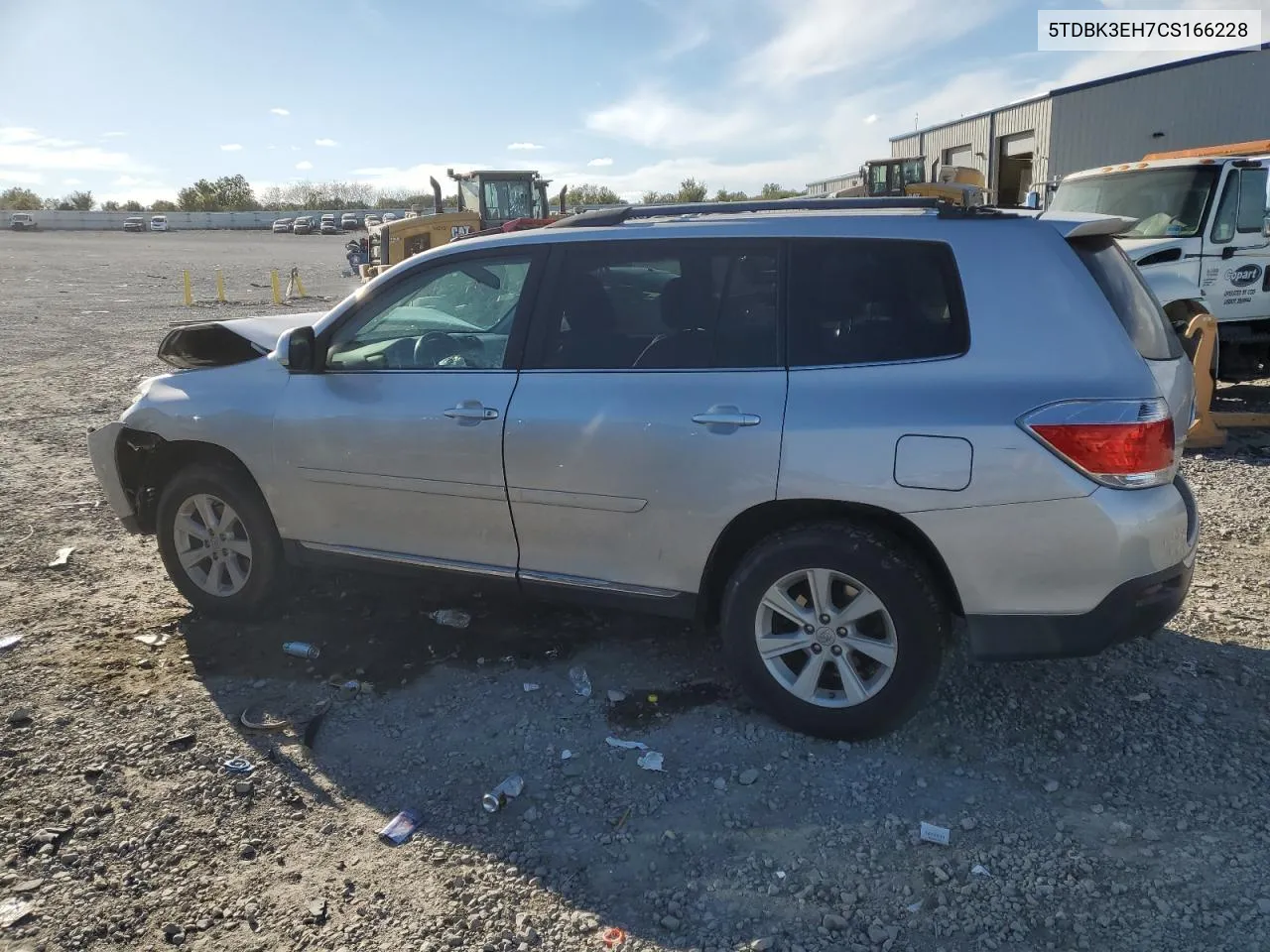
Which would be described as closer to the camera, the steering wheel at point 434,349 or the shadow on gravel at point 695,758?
the shadow on gravel at point 695,758

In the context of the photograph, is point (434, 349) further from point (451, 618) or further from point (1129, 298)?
point (1129, 298)

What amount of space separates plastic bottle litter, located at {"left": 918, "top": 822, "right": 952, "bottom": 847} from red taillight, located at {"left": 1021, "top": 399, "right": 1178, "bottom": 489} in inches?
Result: 48.5

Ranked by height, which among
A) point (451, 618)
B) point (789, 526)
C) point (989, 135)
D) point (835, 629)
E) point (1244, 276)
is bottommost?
point (451, 618)

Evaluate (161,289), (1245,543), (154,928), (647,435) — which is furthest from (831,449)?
(161,289)

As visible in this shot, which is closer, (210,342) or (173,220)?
(210,342)

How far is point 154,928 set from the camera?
2.69 meters

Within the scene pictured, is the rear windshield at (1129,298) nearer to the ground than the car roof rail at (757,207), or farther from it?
nearer to the ground

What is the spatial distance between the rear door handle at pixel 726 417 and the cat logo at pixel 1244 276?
7717mm

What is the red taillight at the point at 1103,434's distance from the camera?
301cm

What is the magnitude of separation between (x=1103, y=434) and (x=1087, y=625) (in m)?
0.64

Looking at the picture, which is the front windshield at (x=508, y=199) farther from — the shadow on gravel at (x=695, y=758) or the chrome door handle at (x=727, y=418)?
the chrome door handle at (x=727, y=418)

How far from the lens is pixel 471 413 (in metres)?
3.86

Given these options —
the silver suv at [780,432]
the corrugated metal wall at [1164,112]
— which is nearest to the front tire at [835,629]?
the silver suv at [780,432]

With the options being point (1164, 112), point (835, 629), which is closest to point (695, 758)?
point (835, 629)
